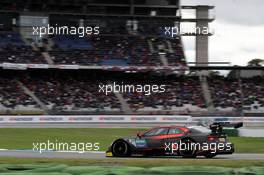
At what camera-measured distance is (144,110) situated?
4416 cm

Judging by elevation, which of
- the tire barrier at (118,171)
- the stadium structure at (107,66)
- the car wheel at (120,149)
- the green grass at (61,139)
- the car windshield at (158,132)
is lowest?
the green grass at (61,139)

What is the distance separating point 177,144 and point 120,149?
5.55 ft

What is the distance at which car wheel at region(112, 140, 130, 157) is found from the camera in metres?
17.1

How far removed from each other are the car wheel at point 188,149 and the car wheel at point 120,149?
1592mm

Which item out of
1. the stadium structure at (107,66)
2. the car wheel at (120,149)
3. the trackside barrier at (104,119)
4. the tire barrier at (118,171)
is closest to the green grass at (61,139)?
the car wheel at (120,149)

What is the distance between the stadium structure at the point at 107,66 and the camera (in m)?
44.9

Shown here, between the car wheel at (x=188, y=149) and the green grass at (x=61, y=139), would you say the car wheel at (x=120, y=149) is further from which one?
the green grass at (x=61, y=139)

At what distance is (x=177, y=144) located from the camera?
16.9 metres

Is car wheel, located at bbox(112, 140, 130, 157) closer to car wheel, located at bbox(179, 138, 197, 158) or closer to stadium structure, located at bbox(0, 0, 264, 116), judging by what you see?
car wheel, located at bbox(179, 138, 197, 158)

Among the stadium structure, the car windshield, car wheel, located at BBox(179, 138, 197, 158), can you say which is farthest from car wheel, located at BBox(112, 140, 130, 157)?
the stadium structure

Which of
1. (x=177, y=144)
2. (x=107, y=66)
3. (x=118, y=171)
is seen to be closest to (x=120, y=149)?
(x=177, y=144)

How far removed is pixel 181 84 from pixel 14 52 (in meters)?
14.1

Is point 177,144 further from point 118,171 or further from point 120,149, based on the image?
point 118,171

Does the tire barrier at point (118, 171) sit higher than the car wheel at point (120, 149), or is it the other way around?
the tire barrier at point (118, 171)
